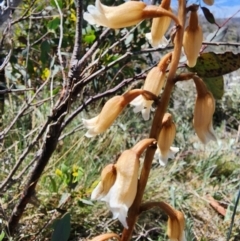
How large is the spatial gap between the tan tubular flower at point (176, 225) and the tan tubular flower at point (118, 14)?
1.09 ft

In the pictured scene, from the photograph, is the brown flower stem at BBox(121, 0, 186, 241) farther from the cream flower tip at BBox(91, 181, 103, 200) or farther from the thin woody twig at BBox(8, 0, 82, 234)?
the thin woody twig at BBox(8, 0, 82, 234)

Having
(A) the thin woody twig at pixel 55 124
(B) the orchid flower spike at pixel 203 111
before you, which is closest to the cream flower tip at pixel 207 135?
(B) the orchid flower spike at pixel 203 111

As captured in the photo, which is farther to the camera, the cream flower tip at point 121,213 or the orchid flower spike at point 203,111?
the orchid flower spike at point 203,111

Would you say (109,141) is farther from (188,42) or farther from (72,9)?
(188,42)

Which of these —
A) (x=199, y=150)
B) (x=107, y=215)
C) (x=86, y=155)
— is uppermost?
(x=199, y=150)

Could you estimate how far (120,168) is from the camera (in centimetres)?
87

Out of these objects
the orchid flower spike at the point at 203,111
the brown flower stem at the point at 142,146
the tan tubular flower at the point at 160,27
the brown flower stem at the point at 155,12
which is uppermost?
the tan tubular flower at the point at 160,27

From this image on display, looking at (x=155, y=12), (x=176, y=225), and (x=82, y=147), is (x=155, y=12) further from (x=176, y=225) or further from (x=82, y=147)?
(x=82, y=147)

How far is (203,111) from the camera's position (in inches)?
37.7

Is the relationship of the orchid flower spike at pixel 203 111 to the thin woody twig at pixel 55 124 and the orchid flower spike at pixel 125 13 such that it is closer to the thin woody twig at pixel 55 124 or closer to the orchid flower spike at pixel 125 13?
the orchid flower spike at pixel 125 13

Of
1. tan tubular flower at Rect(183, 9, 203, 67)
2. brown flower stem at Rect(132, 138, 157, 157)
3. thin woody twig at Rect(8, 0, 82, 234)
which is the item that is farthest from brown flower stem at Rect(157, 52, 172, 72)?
thin woody twig at Rect(8, 0, 82, 234)

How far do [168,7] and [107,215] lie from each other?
5.63ft

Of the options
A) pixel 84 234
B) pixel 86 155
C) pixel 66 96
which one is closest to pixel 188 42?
pixel 66 96

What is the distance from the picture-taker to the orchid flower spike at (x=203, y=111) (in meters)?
0.94
